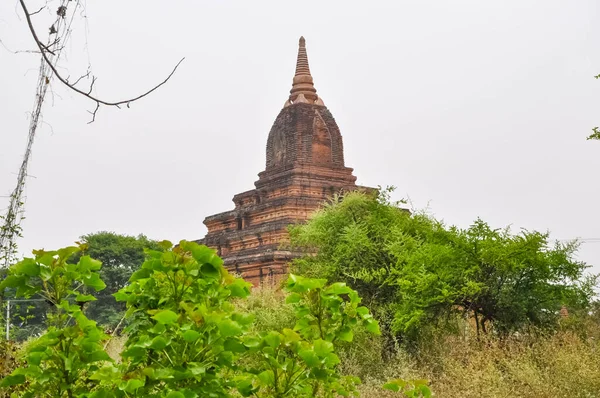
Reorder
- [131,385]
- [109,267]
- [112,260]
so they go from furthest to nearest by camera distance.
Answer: [112,260] → [109,267] → [131,385]

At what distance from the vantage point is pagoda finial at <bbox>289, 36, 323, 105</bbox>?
25672 mm

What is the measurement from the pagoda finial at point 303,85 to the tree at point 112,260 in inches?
494

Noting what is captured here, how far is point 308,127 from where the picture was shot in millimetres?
24484

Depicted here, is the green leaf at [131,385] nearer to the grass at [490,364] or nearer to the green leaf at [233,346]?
the green leaf at [233,346]

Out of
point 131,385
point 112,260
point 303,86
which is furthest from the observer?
point 112,260

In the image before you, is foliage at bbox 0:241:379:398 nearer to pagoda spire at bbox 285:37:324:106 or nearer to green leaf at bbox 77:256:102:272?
green leaf at bbox 77:256:102:272

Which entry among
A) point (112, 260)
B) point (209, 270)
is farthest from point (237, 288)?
point (112, 260)

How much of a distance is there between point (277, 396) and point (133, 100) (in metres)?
1.30

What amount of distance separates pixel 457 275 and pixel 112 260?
27.0m

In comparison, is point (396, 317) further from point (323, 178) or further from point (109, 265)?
point (109, 265)

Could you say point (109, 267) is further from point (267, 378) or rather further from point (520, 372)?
point (267, 378)

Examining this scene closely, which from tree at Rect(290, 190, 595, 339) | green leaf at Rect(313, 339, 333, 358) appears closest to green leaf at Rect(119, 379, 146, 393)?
green leaf at Rect(313, 339, 333, 358)

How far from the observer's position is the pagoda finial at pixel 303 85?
84.2 feet

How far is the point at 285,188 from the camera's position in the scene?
2298 cm
